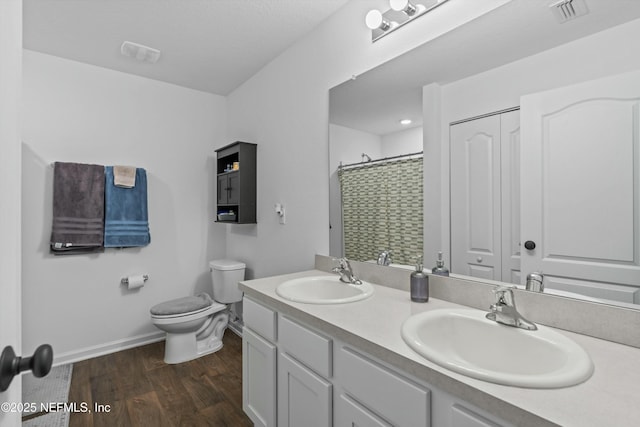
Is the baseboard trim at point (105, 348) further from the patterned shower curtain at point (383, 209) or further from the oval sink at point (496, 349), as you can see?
the oval sink at point (496, 349)

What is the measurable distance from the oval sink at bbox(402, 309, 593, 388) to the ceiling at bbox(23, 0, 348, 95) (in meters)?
1.82

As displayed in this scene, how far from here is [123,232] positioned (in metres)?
2.60

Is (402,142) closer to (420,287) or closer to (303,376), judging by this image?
(420,287)

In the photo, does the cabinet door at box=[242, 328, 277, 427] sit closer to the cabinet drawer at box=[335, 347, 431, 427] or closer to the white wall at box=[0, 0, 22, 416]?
the cabinet drawer at box=[335, 347, 431, 427]

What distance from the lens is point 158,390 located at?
207 centimetres

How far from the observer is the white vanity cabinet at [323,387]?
2.66ft

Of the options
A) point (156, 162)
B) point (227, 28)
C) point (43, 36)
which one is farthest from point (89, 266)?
point (227, 28)

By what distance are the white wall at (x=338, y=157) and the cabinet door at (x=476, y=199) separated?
1.87 ft

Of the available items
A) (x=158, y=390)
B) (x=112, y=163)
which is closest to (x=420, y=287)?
(x=158, y=390)

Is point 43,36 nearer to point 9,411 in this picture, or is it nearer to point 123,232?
point 123,232

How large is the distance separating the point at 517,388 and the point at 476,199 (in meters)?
0.76

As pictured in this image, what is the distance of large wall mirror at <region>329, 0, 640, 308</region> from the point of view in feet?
3.12

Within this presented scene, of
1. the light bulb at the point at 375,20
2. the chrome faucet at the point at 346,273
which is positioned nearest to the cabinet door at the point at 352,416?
the chrome faucet at the point at 346,273

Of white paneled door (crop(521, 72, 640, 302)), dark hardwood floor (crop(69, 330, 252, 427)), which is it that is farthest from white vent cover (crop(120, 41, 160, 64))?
white paneled door (crop(521, 72, 640, 302))
